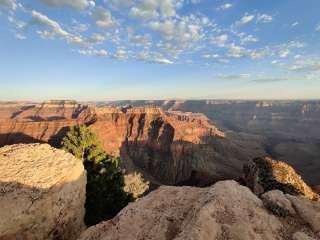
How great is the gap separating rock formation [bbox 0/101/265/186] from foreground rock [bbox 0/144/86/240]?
8547cm

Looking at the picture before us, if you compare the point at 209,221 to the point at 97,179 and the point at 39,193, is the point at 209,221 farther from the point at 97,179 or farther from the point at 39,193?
the point at 97,179

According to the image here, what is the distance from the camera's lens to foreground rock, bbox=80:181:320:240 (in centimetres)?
824

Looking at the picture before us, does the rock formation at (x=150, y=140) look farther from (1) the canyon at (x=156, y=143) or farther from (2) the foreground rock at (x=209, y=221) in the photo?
(2) the foreground rock at (x=209, y=221)

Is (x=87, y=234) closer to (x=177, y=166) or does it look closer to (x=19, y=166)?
(x=19, y=166)

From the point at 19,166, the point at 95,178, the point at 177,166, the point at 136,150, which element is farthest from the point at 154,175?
the point at 19,166

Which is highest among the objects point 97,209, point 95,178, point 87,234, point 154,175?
point 87,234

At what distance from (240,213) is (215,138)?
548ft

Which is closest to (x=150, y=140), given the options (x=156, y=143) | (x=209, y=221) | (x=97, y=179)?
(x=156, y=143)

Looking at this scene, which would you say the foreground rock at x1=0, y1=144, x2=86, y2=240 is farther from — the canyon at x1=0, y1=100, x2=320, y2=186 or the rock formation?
the rock formation

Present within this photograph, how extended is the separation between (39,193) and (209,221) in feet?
28.1

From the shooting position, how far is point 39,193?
12586mm

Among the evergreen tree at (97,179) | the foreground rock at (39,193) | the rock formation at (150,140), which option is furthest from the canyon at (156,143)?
the foreground rock at (39,193)

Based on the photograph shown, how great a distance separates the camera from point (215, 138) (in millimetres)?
172250

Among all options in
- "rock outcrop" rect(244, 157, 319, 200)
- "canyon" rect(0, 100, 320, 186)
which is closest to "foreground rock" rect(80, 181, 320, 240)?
"rock outcrop" rect(244, 157, 319, 200)
